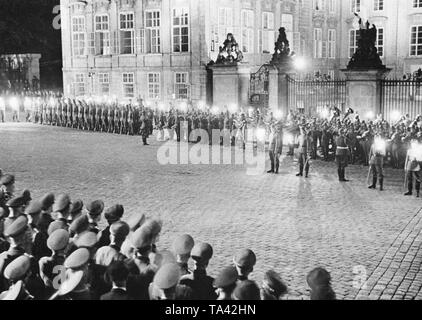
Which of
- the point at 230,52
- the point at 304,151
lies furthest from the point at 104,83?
the point at 304,151

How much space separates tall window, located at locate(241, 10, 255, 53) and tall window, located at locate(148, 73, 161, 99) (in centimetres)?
581

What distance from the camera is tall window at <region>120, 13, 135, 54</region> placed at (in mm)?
40844

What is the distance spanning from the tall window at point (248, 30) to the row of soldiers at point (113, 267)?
32630 mm

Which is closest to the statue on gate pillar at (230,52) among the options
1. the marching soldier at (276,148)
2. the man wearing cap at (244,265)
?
the marching soldier at (276,148)

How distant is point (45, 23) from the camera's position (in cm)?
5566

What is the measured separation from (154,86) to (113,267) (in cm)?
3468

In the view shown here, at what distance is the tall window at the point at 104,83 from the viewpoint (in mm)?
42366

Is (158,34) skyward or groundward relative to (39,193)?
skyward

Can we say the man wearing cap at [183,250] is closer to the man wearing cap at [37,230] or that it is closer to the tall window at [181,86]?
the man wearing cap at [37,230]

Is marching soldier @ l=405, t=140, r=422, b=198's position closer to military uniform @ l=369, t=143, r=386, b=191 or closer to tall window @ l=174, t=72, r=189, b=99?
military uniform @ l=369, t=143, r=386, b=191
